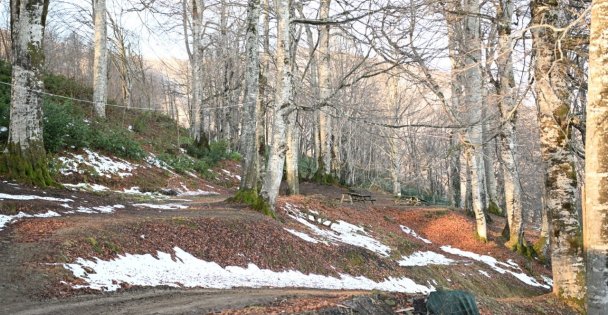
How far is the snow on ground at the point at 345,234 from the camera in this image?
15374mm

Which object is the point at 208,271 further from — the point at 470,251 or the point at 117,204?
the point at 470,251

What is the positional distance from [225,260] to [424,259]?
8.12m

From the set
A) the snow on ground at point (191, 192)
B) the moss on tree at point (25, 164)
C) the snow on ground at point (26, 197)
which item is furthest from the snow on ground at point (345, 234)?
the moss on tree at point (25, 164)

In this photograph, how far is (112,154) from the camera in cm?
2028

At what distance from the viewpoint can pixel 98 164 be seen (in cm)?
1853

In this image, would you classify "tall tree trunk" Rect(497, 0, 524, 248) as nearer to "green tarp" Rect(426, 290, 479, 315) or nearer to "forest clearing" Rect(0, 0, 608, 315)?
"forest clearing" Rect(0, 0, 608, 315)

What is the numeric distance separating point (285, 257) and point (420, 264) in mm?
5294

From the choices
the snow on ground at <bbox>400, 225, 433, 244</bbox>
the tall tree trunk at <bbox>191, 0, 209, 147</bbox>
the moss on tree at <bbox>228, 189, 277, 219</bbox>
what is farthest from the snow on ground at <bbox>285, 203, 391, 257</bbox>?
the tall tree trunk at <bbox>191, 0, 209, 147</bbox>

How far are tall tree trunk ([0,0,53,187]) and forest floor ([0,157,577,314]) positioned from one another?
25.1 inches

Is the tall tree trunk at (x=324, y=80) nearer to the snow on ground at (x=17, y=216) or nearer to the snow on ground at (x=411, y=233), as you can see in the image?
the snow on ground at (x=411, y=233)

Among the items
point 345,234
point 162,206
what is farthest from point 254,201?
point 345,234

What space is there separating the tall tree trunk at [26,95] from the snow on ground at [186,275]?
16.9 ft

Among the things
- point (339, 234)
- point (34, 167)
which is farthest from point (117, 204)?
point (339, 234)

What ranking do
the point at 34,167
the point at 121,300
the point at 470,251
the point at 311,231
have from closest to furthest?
the point at 121,300 → the point at 34,167 → the point at 311,231 → the point at 470,251
